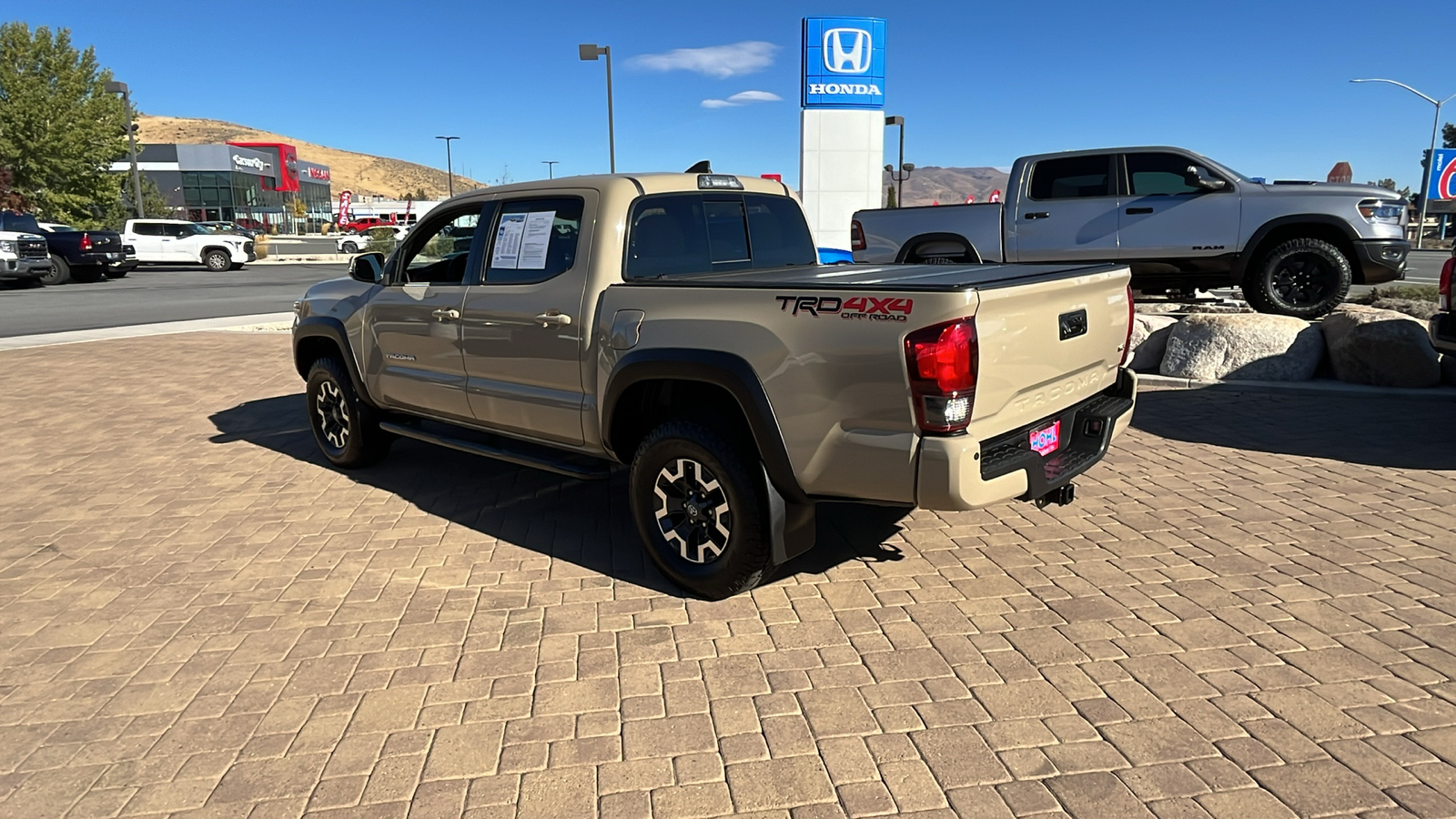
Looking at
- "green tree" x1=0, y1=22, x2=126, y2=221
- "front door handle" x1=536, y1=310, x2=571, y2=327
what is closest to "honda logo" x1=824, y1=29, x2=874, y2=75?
"front door handle" x1=536, y1=310, x2=571, y2=327

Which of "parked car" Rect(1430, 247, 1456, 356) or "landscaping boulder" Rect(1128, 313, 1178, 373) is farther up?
"parked car" Rect(1430, 247, 1456, 356)

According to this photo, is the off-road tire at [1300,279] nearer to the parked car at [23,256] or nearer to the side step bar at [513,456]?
the side step bar at [513,456]

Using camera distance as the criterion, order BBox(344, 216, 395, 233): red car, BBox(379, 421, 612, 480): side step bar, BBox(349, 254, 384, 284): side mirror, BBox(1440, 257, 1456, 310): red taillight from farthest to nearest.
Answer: BBox(344, 216, 395, 233): red car < BBox(1440, 257, 1456, 310): red taillight < BBox(349, 254, 384, 284): side mirror < BBox(379, 421, 612, 480): side step bar

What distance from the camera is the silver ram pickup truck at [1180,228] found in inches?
355

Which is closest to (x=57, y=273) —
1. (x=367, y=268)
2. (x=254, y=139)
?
(x=367, y=268)

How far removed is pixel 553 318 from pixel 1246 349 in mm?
6913

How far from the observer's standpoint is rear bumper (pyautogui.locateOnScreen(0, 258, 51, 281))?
21047 millimetres

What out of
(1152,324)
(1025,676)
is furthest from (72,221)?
(1025,676)

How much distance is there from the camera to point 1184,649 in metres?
3.52

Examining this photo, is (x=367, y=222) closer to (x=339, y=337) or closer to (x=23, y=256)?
(x=23, y=256)

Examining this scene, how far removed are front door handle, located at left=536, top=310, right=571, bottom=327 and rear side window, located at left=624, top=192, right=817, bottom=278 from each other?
369mm

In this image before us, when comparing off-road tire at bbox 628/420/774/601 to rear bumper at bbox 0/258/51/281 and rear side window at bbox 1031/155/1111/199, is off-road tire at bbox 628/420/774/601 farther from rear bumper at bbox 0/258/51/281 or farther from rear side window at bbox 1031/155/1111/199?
rear bumper at bbox 0/258/51/281

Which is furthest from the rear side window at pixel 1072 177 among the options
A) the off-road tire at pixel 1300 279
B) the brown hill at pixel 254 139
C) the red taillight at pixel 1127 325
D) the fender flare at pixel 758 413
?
the brown hill at pixel 254 139

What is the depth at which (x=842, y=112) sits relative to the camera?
2150cm
